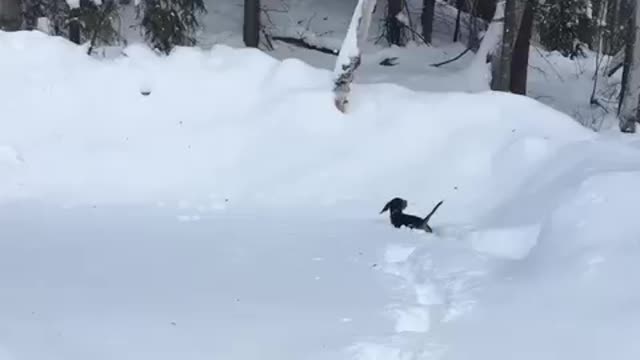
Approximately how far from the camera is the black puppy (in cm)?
750

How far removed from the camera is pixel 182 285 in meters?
6.17

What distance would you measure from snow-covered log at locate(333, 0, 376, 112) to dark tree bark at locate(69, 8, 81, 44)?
12.2ft

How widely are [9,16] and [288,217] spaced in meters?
4.96

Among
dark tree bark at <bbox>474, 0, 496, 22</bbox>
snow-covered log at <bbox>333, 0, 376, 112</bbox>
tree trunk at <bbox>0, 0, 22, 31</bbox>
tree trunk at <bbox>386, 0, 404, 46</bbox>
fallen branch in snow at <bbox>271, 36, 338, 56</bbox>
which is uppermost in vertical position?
snow-covered log at <bbox>333, 0, 376, 112</bbox>

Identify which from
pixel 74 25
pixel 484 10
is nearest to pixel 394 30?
pixel 484 10

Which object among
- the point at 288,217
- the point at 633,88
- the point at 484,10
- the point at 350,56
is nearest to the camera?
the point at 288,217

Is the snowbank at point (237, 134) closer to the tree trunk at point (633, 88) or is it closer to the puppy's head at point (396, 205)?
the puppy's head at point (396, 205)

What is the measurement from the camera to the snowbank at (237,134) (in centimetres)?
855

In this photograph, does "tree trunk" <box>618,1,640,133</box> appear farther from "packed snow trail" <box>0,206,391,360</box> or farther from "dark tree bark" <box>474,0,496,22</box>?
"dark tree bark" <box>474,0,496,22</box>

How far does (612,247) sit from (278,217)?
9.21ft

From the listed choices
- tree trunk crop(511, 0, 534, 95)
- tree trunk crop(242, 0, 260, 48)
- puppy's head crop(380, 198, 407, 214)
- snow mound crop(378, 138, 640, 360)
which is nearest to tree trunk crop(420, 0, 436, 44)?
tree trunk crop(242, 0, 260, 48)

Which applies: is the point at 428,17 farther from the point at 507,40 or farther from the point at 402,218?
the point at 402,218

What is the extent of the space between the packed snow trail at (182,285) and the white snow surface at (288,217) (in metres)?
0.02

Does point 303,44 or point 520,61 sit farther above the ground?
point 520,61
